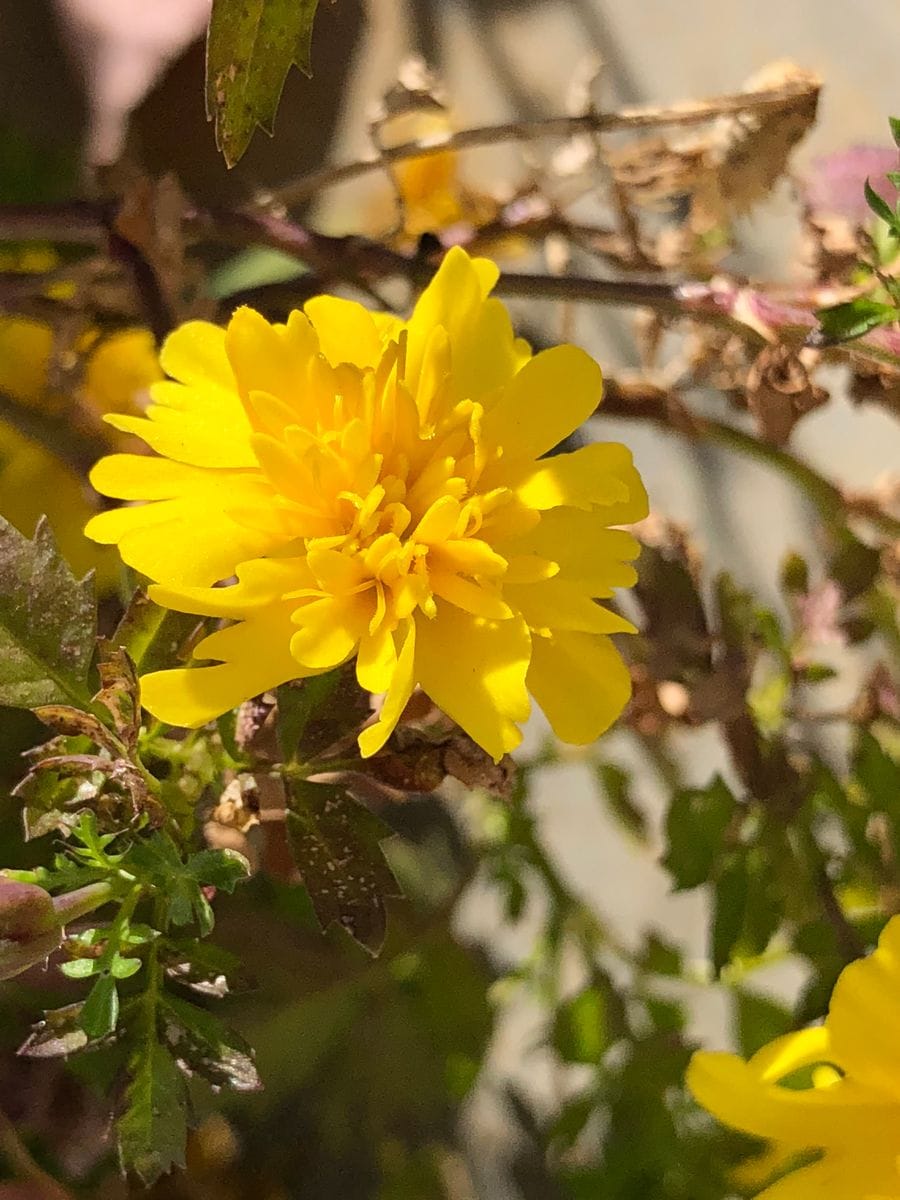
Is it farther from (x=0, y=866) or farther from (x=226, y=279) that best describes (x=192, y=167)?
(x=0, y=866)

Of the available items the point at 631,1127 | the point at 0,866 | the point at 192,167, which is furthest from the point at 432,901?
the point at 192,167

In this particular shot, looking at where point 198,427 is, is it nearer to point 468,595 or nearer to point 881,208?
point 468,595

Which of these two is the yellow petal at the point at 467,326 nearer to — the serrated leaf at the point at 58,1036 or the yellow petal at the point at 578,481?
the yellow petal at the point at 578,481

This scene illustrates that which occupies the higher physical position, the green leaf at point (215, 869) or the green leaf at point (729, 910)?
the green leaf at point (215, 869)

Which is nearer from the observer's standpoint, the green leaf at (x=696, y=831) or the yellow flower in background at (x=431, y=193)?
the green leaf at (x=696, y=831)

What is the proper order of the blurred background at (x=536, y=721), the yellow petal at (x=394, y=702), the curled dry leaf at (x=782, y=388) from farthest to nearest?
the blurred background at (x=536, y=721), the curled dry leaf at (x=782, y=388), the yellow petal at (x=394, y=702)

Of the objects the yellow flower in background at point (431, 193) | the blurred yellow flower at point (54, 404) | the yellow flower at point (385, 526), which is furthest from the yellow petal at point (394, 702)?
the yellow flower in background at point (431, 193)

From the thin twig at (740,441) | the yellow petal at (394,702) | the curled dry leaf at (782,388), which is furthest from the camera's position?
the thin twig at (740,441)

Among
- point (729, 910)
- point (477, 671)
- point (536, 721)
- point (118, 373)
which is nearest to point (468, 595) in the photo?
point (477, 671)
